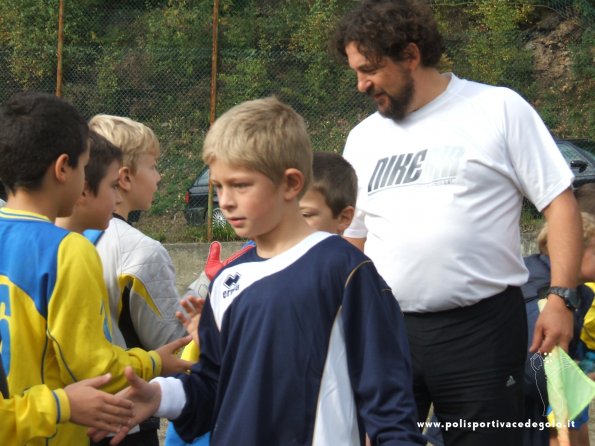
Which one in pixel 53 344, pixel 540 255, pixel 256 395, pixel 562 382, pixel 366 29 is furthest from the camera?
pixel 540 255

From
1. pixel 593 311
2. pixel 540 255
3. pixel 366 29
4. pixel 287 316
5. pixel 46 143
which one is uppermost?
pixel 366 29

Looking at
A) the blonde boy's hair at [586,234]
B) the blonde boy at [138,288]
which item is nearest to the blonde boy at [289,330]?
the blonde boy at [138,288]

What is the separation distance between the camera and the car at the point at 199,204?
500 inches

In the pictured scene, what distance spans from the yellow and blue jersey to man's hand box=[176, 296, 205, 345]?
9.8 inches

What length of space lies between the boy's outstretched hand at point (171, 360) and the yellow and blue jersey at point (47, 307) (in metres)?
0.27

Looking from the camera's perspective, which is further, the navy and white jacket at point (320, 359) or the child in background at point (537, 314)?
the child in background at point (537, 314)

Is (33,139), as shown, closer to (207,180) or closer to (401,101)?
(401,101)

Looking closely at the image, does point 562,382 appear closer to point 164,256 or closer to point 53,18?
point 164,256

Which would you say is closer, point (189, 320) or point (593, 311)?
point (189, 320)

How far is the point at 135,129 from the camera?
368 centimetres

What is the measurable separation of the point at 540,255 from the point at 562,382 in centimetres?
129

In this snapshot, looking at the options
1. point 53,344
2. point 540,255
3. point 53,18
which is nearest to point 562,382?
point 540,255

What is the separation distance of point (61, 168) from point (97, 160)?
18.7 inches

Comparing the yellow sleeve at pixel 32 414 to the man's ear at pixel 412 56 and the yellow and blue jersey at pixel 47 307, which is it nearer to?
the yellow and blue jersey at pixel 47 307
